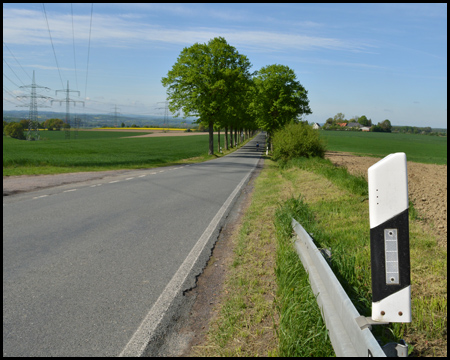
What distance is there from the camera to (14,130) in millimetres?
95875

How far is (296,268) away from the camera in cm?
496

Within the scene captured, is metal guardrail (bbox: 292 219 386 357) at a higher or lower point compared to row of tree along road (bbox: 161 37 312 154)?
lower

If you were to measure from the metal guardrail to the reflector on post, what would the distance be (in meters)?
0.17

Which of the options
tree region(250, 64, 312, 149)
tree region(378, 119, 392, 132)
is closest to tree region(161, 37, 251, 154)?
tree region(250, 64, 312, 149)

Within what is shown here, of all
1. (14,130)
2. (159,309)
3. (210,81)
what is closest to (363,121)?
(14,130)

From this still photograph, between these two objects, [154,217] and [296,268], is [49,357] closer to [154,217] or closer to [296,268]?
[296,268]

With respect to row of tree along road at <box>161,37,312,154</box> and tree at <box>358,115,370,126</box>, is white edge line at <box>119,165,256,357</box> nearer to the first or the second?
row of tree along road at <box>161,37,312,154</box>

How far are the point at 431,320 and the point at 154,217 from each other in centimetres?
665

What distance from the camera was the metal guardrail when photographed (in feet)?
8.25

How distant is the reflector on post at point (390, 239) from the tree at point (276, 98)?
5142cm

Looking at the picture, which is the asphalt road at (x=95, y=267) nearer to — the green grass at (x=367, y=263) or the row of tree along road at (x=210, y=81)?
the green grass at (x=367, y=263)

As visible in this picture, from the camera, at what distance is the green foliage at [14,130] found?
312 feet

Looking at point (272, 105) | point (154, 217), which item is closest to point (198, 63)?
point (272, 105)

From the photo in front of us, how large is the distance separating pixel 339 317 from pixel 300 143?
71.4ft
